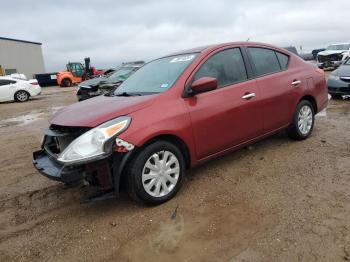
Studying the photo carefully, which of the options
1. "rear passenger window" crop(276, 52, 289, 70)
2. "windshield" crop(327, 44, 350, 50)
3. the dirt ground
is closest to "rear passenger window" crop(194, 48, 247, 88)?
"rear passenger window" crop(276, 52, 289, 70)

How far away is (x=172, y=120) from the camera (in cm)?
370

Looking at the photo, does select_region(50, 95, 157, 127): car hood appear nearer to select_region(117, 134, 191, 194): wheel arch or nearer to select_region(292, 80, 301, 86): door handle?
select_region(117, 134, 191, 194): wheel arch

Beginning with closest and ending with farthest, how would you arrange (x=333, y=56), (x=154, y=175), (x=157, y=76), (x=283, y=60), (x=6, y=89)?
(x=154, y=175) → (x=157, y=76) → (x=283, y=60) → (x=6, y=89) → (x=333, y=56)

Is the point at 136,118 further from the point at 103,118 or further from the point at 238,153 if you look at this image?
the point at 238,153

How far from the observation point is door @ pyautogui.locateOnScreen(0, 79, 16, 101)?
1835 cm

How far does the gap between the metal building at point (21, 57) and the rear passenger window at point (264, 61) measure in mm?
38939

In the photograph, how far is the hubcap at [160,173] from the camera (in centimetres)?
356

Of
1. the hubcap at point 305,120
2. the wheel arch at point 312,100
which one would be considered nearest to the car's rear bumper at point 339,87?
the wheel arch at point 312,100

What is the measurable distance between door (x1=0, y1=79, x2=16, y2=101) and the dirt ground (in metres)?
15.0

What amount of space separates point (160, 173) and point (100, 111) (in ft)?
3.00

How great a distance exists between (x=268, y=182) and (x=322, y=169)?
0.81m

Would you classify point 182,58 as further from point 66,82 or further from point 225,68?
point 66,82

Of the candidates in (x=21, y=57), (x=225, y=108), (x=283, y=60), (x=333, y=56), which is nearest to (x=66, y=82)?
(x=21, y=57)

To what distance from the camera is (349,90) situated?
9422 mm
